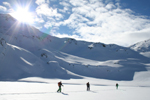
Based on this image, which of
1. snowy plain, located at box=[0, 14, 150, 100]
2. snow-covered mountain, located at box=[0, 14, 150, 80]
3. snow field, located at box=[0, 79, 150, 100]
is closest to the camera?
snow field, located at box=[0, 79, 150, 100]

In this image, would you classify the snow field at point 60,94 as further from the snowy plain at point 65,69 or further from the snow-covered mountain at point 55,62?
the snow-covered mountain at point 55,62

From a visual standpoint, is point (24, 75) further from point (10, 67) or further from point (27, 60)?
→ point (27, 60)

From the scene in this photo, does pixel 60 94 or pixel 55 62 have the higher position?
pixel 55 62

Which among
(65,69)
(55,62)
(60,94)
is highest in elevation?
(55,62)

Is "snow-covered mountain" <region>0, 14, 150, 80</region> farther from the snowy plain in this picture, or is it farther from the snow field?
the snow field

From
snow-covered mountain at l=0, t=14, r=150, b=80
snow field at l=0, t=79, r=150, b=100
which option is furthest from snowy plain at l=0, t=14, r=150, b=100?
snow field at l=0, t=79, r=150, b=100

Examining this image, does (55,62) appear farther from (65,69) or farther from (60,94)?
(60,94)

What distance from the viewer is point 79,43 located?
160 meters

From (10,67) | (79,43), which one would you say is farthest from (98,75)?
(79,43)

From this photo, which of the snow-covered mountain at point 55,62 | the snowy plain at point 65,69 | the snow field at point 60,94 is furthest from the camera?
the snow-covered mountain at point 55,62

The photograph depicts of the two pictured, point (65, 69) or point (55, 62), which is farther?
point (65, 69)

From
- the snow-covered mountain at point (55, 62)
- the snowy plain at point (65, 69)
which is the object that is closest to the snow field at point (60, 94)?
the snowy plain at point (65, 69)

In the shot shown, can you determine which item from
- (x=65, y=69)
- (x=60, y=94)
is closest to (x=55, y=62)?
(x=65, y=69)

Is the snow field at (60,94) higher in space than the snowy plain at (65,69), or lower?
lower
